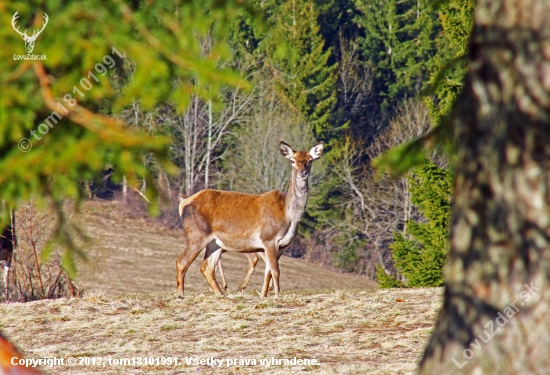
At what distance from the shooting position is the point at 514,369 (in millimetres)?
4234

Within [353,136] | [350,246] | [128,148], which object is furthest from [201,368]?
[353,136]

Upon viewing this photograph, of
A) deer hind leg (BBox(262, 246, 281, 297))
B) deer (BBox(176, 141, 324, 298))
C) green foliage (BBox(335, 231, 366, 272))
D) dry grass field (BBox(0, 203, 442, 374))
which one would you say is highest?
deer (BBox(176, 141, 324, 298))

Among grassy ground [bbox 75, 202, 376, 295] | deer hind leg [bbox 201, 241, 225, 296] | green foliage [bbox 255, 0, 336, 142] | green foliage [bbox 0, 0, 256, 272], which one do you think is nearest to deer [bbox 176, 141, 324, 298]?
deer hind leg [bbox 201, 241, 225, 296]

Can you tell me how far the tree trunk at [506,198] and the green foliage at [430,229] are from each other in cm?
1580

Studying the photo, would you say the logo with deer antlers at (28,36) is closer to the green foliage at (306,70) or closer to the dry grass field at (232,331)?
the dry grass field at (232,331)

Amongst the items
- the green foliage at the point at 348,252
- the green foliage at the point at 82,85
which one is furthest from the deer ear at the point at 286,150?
the green foliage at the point at 348,252

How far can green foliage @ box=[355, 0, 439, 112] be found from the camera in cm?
6088

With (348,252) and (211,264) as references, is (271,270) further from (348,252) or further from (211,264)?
(348,252)

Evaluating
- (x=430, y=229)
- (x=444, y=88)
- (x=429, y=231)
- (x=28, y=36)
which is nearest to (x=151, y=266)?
(x=429, y=231)

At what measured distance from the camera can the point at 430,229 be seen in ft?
70.5

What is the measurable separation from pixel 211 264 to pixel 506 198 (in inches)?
434

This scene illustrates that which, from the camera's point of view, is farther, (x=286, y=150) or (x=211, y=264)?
(x=286, y=150)

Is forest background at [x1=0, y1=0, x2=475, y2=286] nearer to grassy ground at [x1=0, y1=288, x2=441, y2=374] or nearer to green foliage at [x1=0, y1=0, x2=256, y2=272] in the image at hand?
grassy ground at [x1=0, y1=288, x2=441, y2=374]

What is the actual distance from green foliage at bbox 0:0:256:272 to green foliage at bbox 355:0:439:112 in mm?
56044
